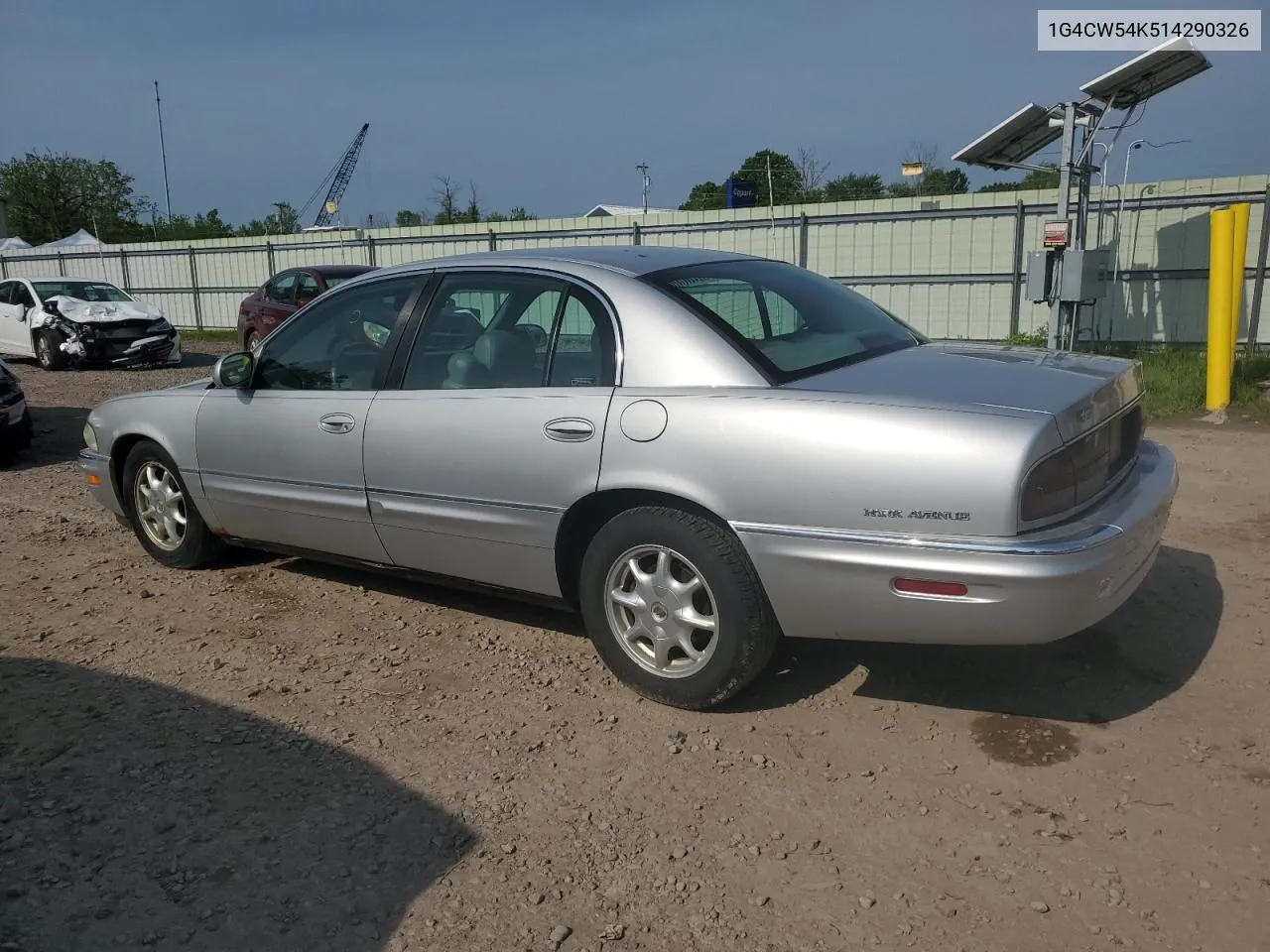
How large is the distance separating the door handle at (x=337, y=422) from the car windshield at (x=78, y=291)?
1414 centimetres

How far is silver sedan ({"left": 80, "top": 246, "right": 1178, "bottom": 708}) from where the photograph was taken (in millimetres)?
2934

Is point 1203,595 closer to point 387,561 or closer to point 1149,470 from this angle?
point 1149,470

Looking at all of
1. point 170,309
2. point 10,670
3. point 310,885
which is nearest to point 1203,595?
point 310,885

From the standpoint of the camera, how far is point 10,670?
4.06 meters

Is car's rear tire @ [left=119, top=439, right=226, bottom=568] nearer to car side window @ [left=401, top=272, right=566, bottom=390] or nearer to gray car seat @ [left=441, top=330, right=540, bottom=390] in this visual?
car side window @ [left=401, top=272, right=566, bottom=390]

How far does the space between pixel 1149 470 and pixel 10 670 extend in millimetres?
4437

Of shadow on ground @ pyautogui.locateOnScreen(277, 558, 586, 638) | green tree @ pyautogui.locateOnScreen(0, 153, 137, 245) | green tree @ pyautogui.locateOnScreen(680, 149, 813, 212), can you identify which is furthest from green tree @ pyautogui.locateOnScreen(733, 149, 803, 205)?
green tree @ pyautogui.locateOnScreen(0, 153, 137, 245)

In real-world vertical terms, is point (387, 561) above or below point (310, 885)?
above

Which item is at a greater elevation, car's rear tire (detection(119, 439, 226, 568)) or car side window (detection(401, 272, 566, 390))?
car side window (detection(401, 272, 566, 390))

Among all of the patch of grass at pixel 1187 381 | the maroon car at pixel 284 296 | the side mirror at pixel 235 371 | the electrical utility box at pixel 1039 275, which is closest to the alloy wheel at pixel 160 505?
the side mirror at pixel 235 371

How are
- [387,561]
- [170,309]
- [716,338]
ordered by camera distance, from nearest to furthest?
[716,338], [387,561], [170,309]

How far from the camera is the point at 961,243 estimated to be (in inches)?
578

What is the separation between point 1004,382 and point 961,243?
12354 millimetres

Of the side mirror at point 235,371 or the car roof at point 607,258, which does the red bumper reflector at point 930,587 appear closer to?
the car roof at point 607,258
